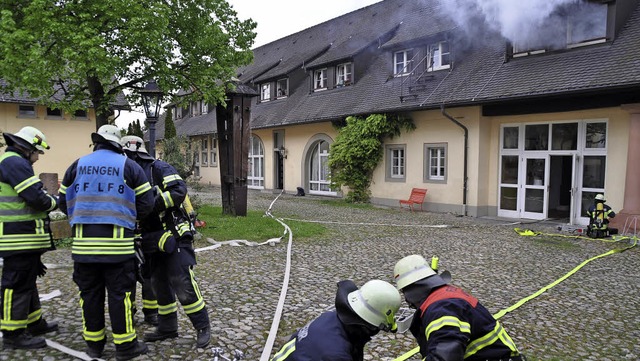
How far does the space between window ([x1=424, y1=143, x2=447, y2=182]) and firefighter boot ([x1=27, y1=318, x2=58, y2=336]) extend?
1344 centimetres

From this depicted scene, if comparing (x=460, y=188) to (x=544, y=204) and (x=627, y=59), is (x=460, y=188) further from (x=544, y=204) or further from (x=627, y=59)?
(x=627, y=59)

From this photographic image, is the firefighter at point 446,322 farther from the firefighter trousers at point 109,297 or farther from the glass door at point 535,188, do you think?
the glass door at point 535,188

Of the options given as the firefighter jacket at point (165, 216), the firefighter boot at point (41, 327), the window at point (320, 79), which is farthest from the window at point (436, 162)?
the firefighter boot at point (41, 327)

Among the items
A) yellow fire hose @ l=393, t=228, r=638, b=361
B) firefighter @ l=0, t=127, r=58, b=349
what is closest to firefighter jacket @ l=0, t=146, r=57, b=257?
firefighter @ l=0, t=127, r=58, b=349

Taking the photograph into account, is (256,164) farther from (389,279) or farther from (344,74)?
(389,279)

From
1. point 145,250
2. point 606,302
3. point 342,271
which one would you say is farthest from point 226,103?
point 606,302

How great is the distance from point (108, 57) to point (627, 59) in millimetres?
12184

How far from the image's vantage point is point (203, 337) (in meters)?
4.29

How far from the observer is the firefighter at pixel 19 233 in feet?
13.8

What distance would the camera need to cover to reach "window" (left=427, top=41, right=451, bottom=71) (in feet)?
55.2

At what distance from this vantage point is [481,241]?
416 inches

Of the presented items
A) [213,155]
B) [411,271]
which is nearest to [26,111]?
[213,155]

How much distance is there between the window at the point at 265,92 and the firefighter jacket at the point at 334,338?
2523 centimetres

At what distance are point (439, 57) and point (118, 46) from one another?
10.9 metres
